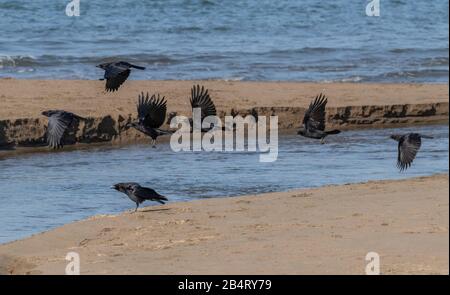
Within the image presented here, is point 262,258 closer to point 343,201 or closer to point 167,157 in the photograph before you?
point 343,201

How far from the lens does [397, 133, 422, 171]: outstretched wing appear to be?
11484 mm

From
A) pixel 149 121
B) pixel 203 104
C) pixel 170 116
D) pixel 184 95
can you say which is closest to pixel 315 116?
pixel 203 104

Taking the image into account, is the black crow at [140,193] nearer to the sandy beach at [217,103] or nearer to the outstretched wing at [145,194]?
the outstretched wing at [145,194]

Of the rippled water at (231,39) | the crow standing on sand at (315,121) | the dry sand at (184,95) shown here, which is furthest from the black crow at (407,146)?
the rippled water at (231,39)

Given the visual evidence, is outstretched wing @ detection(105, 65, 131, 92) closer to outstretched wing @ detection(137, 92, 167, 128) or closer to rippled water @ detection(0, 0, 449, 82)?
outstretched wing @ detection(137, 92, 167, 128)

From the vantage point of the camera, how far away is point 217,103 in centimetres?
1673

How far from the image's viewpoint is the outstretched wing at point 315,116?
39.5ft

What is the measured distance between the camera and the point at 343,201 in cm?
1091

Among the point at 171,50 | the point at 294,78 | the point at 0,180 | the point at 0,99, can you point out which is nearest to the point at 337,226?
the point at 0,180

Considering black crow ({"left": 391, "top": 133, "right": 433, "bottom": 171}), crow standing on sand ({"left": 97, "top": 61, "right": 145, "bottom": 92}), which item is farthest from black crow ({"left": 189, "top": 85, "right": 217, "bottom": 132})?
black crow ({"left": 391, "top": 133, "right": 433, "bottom": 171})

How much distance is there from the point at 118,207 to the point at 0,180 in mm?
1827

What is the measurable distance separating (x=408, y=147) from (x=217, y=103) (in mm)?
5493

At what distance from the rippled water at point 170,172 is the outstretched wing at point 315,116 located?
76 cm

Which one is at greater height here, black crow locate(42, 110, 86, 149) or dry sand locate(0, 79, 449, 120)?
dry sand locate(0, 79, 449, 120)
